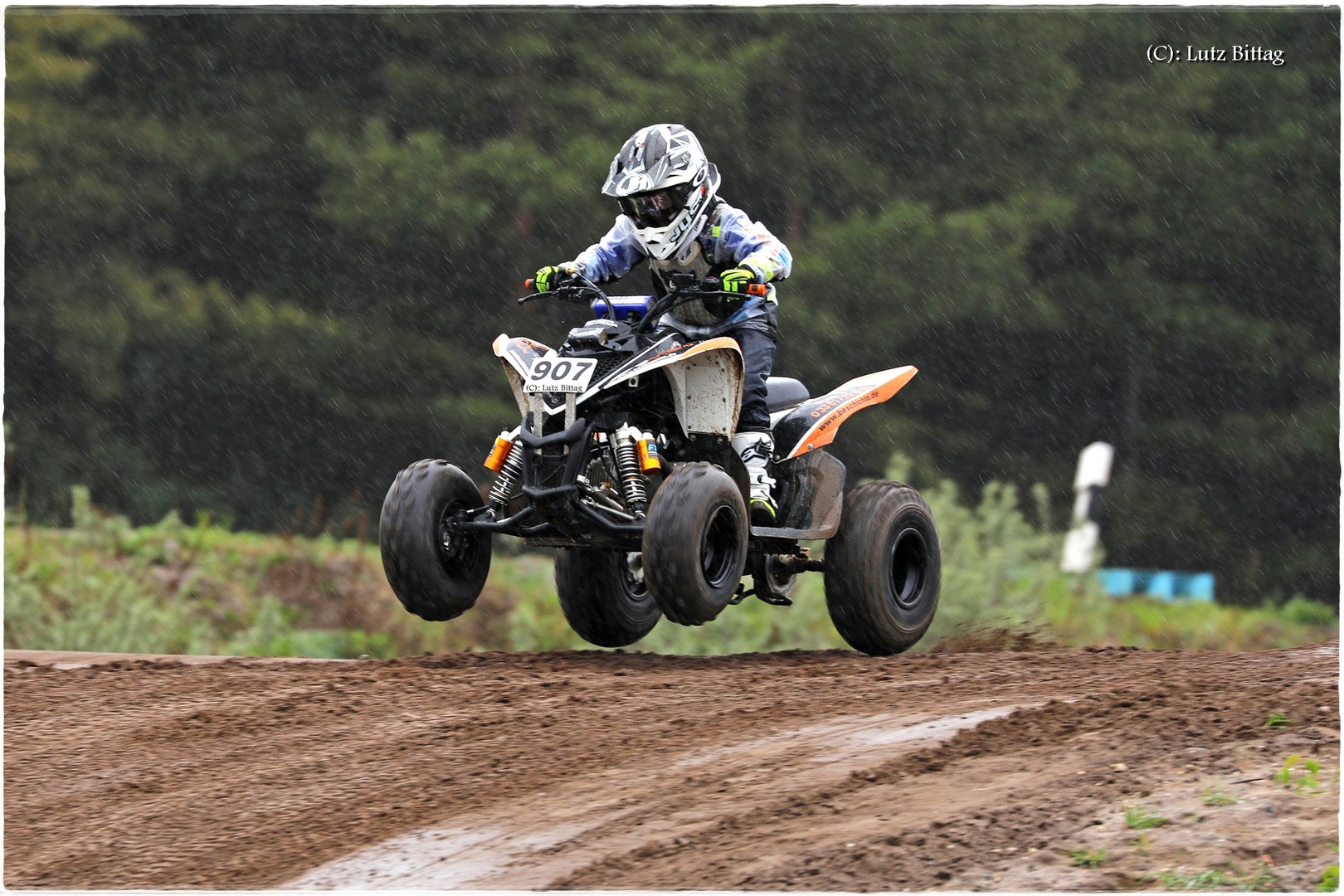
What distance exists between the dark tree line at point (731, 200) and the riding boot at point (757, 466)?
12152 millimetres

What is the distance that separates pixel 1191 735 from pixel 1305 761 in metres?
0.51

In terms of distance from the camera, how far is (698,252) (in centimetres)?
870

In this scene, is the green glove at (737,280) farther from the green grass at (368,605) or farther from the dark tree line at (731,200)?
the dark tree line at (731,200)

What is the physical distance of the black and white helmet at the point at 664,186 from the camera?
329 inches

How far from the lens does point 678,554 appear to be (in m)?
7.42

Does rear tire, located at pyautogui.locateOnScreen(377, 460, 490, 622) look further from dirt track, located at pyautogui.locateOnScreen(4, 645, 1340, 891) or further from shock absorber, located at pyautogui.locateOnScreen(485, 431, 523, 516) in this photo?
dirt track, located at pyautogui.locateOnScreen(4, 645, 1340, 891)

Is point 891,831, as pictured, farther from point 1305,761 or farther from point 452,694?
point 452,694

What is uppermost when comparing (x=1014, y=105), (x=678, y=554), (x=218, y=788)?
(x=1014, y=105)

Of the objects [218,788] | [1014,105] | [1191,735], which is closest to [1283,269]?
[1014,105]

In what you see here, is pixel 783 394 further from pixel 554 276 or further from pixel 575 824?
pixel 575 824

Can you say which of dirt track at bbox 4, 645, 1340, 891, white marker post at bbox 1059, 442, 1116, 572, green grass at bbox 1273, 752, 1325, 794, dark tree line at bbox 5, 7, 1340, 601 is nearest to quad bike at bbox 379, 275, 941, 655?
dirt track at bbox 4, 645, 1340, 891

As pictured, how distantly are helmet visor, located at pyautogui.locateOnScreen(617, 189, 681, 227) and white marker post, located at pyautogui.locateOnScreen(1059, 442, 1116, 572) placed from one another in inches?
372

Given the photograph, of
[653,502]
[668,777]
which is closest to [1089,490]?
[653,502]

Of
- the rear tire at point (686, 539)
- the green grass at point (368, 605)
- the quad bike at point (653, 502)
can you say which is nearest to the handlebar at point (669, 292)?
the quad bike at point (653, 502)
